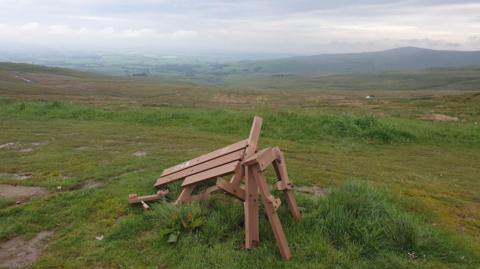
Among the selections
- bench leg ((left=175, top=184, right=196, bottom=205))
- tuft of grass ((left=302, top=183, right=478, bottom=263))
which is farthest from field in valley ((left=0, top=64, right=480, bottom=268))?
bench leg ((left=175, top=184, right=196, bottom=205))

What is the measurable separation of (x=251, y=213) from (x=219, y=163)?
1.25 m

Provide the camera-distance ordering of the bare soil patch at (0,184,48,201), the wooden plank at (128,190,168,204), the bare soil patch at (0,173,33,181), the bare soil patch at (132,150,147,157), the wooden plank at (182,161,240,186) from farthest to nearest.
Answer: the bare soil patch at (132,150,147,157) → the bare soil patch at (0,173,33,181) → the bare soil patch at (0,184,48,201) → the wooden plank at (128,190,168,204) → the wooden plank at (182,161,240,186)

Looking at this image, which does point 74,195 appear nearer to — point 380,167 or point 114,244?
point 114,244

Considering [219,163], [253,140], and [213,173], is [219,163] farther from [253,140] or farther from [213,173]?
[253,140]

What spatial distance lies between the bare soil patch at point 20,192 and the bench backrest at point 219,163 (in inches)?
111

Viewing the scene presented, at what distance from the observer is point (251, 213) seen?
4.90m

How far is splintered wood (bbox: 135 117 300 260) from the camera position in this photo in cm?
477

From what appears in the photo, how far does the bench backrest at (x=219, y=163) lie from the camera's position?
18.0 ft

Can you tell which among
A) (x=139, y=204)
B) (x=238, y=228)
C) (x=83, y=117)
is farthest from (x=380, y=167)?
(x=83, y=117)

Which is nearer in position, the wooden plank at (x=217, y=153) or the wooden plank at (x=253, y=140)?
the wooden plank at (x=253, y=140)

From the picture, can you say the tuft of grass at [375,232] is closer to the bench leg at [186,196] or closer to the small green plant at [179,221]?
the small green plant at [179,221]

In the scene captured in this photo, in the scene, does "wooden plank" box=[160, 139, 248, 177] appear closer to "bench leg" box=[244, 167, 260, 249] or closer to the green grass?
the green grass

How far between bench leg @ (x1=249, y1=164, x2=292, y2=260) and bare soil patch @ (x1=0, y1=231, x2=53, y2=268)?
11.0 feet

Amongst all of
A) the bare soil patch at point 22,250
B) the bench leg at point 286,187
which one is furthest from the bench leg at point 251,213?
the bare soil patch at point 22,250
